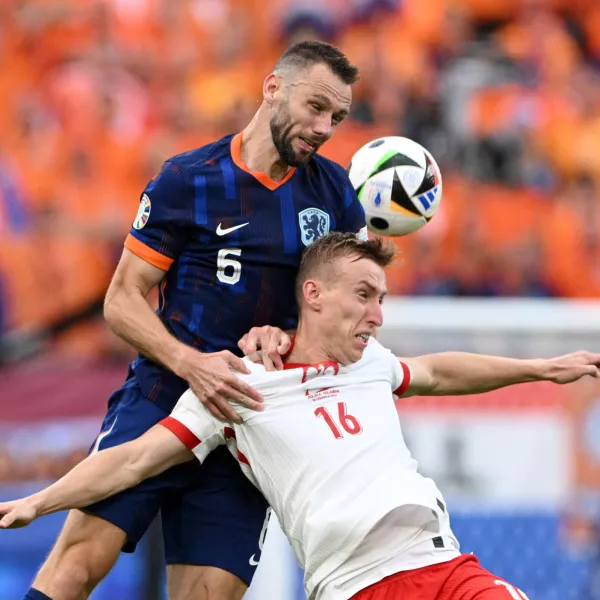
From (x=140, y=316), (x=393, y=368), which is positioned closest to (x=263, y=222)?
(x=140, y=316)

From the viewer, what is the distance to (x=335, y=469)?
13.0ft

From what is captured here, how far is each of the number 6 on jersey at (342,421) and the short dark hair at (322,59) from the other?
115cm

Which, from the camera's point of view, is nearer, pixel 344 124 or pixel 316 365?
pixel 316 365

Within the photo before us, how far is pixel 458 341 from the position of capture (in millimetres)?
7410

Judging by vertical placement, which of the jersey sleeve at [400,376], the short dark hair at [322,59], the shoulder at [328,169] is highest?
the short dark hair at [322,59]

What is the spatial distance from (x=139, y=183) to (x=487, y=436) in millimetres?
4280

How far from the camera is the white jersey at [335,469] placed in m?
3.91

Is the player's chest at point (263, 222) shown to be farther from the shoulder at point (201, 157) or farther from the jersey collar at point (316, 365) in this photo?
the jersey collar at point (316, 365)

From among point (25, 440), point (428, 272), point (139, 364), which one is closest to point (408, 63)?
point (428, 272)

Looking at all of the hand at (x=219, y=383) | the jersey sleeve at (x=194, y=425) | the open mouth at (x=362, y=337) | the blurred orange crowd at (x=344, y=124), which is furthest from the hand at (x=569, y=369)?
the blurred orange crowd at (x=344, y=124)

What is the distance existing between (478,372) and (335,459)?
814mm

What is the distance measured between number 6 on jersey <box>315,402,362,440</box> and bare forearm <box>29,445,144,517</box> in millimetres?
656

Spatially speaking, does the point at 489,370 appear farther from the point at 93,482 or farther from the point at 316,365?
the point at 93,482

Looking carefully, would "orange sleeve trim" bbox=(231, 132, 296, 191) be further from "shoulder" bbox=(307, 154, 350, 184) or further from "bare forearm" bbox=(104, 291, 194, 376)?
"bare forearm" bbox=(104, 291, 194, 376)
